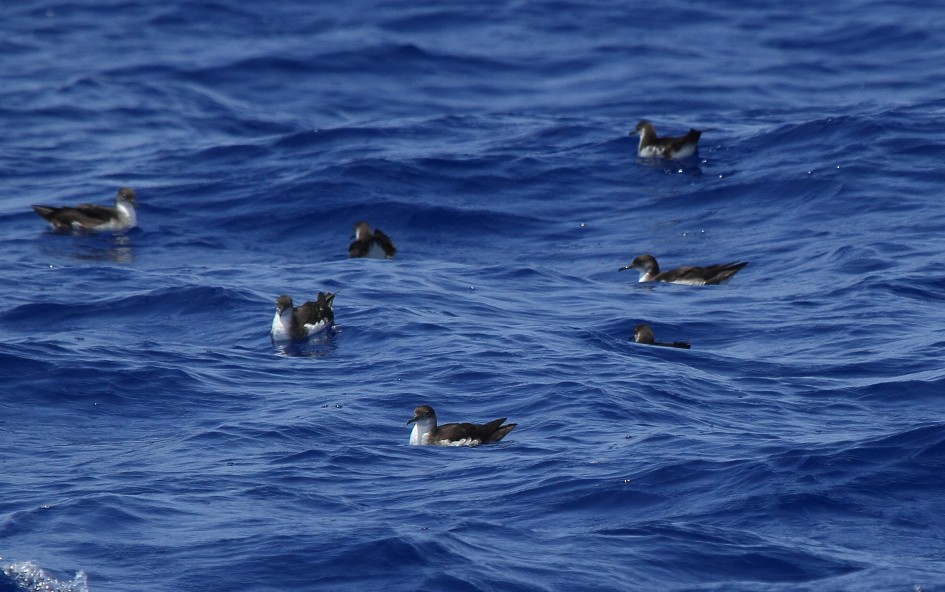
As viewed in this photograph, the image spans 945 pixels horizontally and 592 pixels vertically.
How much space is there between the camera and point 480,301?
1770 cm

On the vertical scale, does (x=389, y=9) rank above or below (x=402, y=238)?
above

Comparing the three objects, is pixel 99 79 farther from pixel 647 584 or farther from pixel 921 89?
pixel 647 584

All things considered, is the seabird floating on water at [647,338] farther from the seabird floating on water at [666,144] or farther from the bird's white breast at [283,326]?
the seabird floating on water at [666,144]

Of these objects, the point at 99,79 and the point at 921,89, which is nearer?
the point at 921,89

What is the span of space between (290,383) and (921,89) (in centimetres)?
1711

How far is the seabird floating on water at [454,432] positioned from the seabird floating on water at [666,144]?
36.8ft

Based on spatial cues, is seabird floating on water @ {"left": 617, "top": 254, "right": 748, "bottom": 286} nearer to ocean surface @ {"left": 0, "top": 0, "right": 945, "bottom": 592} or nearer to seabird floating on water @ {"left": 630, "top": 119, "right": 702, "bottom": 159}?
ocean surface @ {"left": 0, "top": 0, "right": 945, "bottom": 592}

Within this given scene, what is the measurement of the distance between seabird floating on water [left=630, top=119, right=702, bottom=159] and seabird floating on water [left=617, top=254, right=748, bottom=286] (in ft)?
14.8

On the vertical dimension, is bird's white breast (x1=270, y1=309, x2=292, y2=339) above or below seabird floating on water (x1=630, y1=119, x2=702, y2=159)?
below

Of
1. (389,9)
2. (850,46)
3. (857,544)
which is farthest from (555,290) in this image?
(389,9)

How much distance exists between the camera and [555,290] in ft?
60.0

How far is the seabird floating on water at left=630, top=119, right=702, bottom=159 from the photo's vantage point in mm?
23000

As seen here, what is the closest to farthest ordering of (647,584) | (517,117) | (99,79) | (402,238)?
(647,584), (402,238), (517,117), (99,79)

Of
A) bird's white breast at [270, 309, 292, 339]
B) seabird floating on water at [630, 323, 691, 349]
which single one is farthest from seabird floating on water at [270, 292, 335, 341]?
seabird floating on water at [630, 323, 691, 349]
